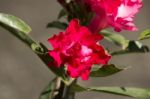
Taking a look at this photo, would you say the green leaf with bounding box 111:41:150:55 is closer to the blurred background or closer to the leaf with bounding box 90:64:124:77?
the leaf with bounding box 90:64:124:77

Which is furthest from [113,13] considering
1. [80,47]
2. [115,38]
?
[115,38]

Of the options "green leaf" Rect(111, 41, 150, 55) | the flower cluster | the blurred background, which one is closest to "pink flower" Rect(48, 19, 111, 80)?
the flower cluster

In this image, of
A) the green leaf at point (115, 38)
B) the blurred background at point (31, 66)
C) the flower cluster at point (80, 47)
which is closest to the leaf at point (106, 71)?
the flower cluster at point (80, 47)

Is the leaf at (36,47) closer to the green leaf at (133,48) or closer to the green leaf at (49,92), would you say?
the green leaf at (49,92)

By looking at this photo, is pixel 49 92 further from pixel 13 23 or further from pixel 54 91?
pixel 13 23

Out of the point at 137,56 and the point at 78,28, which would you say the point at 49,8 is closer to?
the point at 137,56
